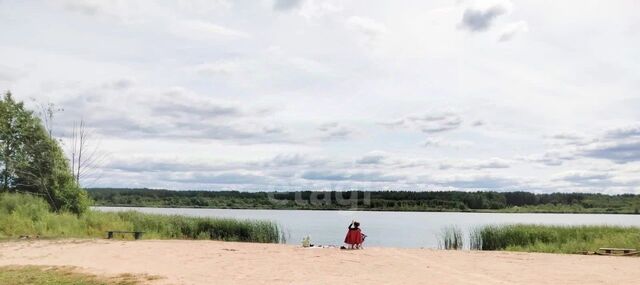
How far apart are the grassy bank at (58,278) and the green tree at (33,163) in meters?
15.1

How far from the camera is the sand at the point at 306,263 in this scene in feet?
40.0

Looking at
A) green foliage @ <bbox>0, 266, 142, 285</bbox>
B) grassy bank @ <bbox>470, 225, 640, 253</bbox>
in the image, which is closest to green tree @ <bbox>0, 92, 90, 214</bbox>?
green foliage @ <bbox>0, 266, 142, 285</bbox>

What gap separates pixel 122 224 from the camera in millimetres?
25156

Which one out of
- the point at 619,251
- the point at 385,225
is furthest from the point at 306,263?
the point at 385,225

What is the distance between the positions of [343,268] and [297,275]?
179 centimetres

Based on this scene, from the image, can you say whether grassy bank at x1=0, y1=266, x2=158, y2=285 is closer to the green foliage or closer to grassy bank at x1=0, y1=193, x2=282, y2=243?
the green foliage

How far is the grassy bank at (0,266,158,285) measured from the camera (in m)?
11.6

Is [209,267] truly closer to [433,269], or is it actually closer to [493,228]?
[433,269]

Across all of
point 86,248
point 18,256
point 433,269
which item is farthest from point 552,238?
point 18,256

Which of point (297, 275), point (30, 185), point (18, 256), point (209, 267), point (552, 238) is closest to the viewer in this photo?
point (297, 275)

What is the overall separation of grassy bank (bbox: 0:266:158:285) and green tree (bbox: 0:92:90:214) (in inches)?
594

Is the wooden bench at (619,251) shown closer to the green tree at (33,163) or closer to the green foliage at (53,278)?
the green foliage at (53,278)

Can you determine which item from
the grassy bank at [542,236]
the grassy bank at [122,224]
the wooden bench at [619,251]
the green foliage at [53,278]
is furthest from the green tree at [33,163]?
the wooden bench at [619,251]

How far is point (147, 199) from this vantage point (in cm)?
9156
